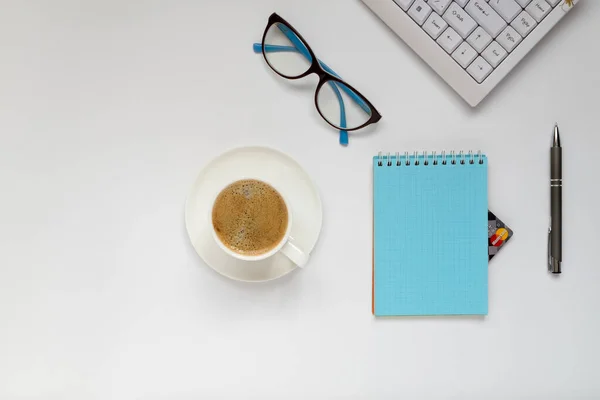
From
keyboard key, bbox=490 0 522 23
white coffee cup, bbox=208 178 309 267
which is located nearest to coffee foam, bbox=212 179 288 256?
white coffee cup, bbox=208 178 309 267

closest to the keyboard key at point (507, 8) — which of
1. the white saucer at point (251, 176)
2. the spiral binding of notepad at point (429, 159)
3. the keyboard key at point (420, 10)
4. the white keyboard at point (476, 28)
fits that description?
the white keyboard at point (476, 28)

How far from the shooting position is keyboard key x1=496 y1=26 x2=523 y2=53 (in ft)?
2.74

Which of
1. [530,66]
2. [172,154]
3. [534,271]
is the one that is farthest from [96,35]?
[534,271]

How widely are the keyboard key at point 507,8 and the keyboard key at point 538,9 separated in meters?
0.02

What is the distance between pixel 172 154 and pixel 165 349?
326 millimetres

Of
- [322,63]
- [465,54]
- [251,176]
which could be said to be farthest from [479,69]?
[251,176]

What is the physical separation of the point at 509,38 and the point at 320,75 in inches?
12.2

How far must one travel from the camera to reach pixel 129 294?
0.87m

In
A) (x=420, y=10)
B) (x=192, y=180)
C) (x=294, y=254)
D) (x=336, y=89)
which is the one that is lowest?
(x=294, y=254)

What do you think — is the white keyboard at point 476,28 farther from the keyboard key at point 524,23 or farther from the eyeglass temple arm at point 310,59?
the eyeglass temple arm at point 310,59

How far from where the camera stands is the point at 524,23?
0.83 metres

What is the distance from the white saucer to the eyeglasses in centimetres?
11

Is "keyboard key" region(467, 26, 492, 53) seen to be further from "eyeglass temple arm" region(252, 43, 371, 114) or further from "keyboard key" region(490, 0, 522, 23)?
"eyeglass temple arm" region(252, 43, 371, 114)

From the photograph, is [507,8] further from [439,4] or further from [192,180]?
[192,180]
